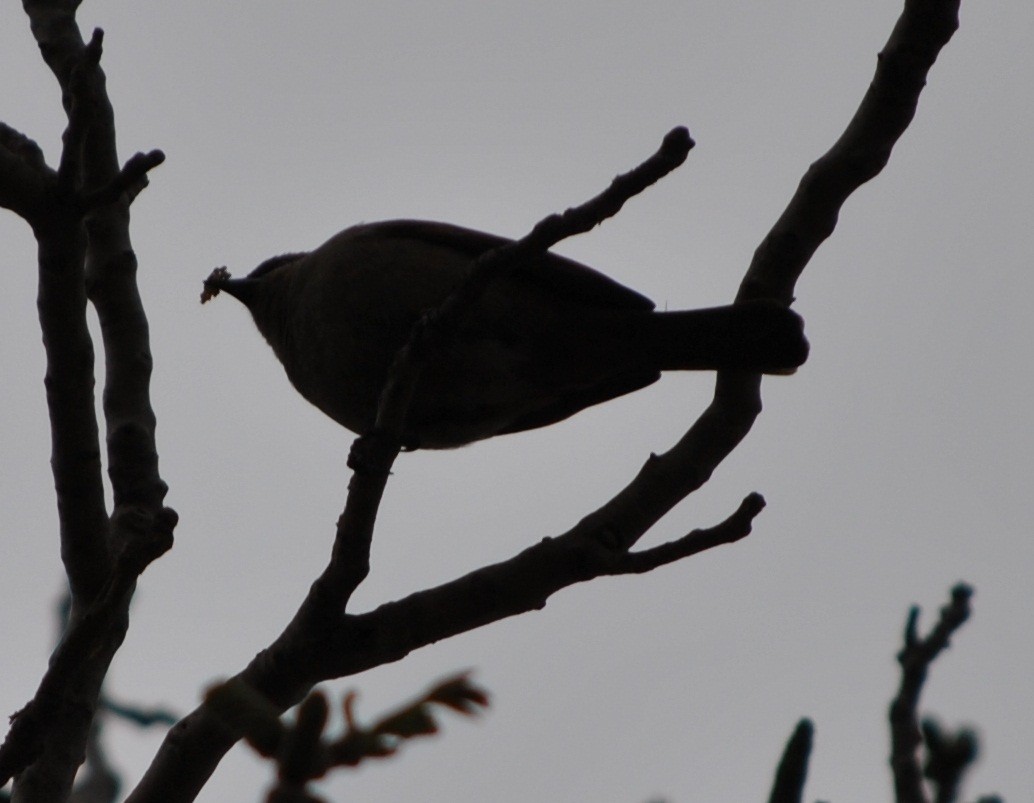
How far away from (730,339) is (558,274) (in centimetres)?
81

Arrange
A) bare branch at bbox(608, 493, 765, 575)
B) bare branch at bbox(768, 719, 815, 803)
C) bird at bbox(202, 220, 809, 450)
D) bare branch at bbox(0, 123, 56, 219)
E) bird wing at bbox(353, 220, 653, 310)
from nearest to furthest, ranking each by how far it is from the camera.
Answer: bare branch at bbox(768, 719, 815, 803), bare branch at bbox(0, 123, 56, 219), bare branch at bbox(608, 493, 765, 575), bird at bbox(202, 220, 809, 450), bird wing at bbox(353, 220, 653, 310)

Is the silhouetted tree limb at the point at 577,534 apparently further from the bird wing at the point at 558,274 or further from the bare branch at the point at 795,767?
the bare branch at the point at 795,767

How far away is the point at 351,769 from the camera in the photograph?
1.45m

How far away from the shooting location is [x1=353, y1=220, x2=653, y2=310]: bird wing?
510 centimetres

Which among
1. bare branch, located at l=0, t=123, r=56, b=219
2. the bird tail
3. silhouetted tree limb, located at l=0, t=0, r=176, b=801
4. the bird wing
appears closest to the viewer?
silhouetted tree limb, located at l=0, t=0, r=176, b=801

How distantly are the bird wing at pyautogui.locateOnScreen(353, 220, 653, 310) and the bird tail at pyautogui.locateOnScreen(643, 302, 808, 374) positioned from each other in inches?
5.7

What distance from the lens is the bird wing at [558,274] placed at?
5098 mm

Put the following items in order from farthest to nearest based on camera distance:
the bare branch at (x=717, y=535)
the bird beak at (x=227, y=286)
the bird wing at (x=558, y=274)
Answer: the bird beak at (x=227, y=286)
the bird wing at (x=558, y=274)
the bare branch at (x=717, y=535)

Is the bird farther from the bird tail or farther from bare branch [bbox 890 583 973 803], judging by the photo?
bare branch [bbox 890 583 973 803]

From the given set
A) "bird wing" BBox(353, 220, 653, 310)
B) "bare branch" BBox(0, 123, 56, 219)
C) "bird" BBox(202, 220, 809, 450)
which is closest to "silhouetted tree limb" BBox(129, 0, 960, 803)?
"bird" BBox(202, 220, 809, 450)

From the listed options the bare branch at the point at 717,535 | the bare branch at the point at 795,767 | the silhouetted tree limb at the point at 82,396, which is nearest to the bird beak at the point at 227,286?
the silhouetted tree limb at the point at 82,396

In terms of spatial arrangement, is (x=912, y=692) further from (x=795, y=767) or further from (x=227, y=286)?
(x=227, y=286)

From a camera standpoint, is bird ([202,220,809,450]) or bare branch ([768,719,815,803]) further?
bird ([202,220,809,450])

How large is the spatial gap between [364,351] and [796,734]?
3.05m
